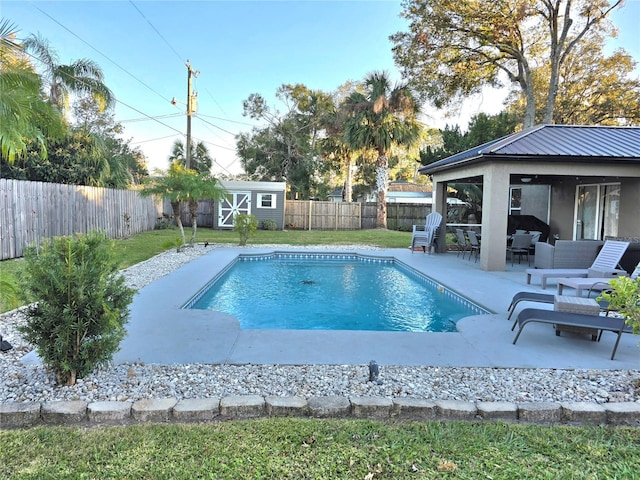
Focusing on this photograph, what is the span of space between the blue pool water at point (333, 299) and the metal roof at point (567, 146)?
324 cm

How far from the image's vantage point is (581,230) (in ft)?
41.0

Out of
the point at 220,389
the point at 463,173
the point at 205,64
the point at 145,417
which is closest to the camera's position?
the point at 145,417

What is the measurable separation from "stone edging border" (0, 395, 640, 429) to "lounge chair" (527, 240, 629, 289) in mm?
4915

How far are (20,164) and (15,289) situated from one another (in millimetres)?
14712

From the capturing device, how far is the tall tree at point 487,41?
671 inches

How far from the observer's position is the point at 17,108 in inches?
163

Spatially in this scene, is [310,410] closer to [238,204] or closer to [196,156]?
[238,204]

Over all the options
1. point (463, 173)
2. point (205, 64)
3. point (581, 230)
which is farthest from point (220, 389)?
point (205, 64)

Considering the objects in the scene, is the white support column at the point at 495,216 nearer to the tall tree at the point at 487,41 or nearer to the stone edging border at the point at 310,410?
the stone edging border at the point at 310,410

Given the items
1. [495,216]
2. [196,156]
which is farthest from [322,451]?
[196,156]

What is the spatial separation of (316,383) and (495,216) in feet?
24.5

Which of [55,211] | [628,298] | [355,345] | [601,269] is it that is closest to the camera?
[628,298]

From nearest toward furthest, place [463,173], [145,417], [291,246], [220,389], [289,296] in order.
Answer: [145,417] < [220,389] < [289,296] < [463,173] < [291,246]

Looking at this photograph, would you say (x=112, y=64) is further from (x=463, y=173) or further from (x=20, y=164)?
(x=463, y=173)
